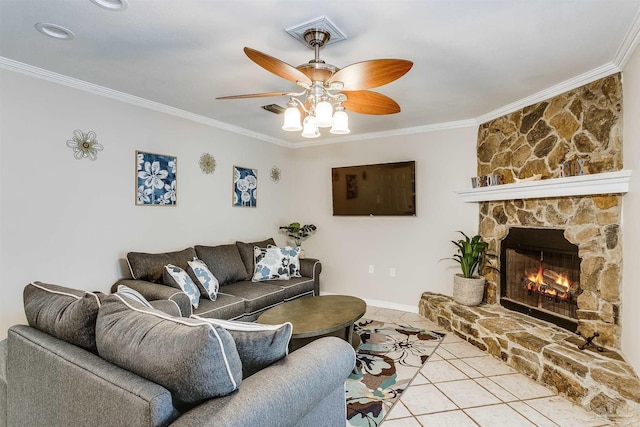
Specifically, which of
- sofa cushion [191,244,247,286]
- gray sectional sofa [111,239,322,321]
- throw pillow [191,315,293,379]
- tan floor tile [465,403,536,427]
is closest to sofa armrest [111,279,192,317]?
gray sectional sofa [111,239,322,321]

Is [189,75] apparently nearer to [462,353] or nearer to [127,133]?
[127,133]

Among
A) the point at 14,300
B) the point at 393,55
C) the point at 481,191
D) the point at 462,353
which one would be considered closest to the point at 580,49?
the point at 393,55

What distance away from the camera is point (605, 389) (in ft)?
7.08

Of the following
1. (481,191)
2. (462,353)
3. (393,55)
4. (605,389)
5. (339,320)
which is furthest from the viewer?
(481,191)

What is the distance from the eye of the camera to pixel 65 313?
1.52 m

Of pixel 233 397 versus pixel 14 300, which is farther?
pixel 14 300

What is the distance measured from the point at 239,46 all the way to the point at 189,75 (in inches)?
28.2

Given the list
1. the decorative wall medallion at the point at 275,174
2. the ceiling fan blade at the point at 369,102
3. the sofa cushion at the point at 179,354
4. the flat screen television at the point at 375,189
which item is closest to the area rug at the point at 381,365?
the sofa cushion at the point at 179,354

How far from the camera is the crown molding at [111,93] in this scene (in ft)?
8.59

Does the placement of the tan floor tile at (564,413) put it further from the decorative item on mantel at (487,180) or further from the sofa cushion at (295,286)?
the sofa cushion at (295,286)

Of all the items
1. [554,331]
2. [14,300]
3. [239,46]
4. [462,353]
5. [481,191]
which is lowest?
[462,353]

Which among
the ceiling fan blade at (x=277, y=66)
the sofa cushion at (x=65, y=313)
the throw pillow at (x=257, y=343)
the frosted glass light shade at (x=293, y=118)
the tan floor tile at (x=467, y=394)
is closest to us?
the throw pillow at (x=257, y=343)

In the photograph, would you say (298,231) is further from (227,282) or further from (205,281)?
(205,281)

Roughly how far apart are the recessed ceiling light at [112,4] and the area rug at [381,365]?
276 cm
